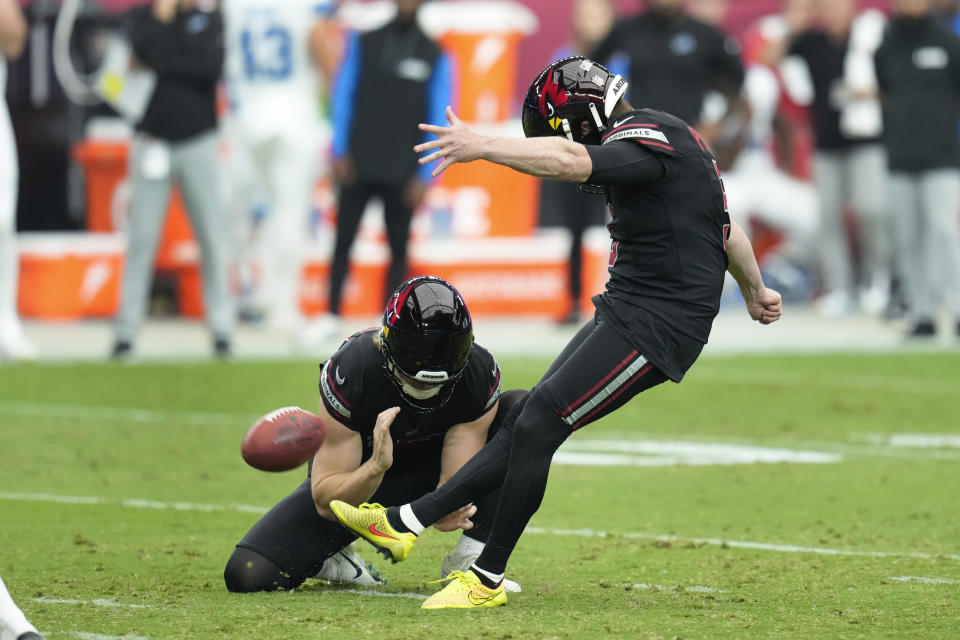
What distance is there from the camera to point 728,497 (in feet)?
23.7

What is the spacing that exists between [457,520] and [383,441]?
0.47 metres

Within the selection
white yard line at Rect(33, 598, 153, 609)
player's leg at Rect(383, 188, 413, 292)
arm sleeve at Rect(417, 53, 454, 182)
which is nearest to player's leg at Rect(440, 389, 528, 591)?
white yard line at Rect(33, 598, 153, 609)

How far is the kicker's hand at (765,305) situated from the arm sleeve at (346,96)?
21.8ft

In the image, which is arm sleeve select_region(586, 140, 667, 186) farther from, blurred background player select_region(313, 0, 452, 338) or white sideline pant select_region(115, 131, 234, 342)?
blurred background player select_region(313, 0, 452, 338)

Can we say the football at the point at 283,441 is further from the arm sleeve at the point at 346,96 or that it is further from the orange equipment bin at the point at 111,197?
the orange equipment bin at the point at 111,197

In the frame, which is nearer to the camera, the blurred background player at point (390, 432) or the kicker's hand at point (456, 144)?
the kicker's hand at point (456, 144)

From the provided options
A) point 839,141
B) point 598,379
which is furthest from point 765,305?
point 839,141

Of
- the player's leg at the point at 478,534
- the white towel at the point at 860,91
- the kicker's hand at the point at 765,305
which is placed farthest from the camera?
the white towel at the point at 860,91

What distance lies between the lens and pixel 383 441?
200 inches

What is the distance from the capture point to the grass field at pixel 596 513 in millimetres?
4887

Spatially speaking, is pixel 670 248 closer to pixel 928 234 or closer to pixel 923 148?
pixel 923 148

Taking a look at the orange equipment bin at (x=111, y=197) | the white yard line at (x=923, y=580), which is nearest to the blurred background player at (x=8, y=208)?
the orange equipment bin at (x=111, y=197)

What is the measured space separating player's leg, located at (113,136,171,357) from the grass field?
417 millimetres

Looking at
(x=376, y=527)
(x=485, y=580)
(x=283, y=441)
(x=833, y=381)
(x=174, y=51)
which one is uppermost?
(x=174, y=51)
